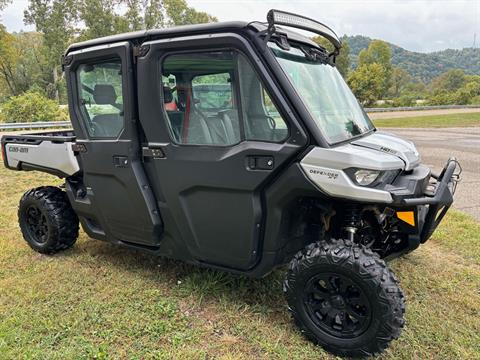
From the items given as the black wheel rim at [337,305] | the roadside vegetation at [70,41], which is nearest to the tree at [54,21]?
the roadside vegetation at [70,41]

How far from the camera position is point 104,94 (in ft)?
10.9

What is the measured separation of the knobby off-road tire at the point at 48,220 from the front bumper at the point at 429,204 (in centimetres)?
312

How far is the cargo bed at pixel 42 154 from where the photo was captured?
373 centimetres

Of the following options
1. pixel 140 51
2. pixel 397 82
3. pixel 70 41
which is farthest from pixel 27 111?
pixel 397 82

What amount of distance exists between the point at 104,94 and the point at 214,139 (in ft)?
3.69

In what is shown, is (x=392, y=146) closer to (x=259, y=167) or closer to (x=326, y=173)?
(x=326, y=173)

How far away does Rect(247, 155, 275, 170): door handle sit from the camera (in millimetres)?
2611

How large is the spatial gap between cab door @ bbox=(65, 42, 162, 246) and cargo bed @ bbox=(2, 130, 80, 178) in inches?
7.3

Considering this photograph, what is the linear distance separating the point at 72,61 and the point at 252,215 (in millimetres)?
2053

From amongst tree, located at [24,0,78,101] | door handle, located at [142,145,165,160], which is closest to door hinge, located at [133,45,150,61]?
door handle, located at [142,145,165,160]

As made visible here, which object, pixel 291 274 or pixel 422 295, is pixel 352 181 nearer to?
pixel 291 274

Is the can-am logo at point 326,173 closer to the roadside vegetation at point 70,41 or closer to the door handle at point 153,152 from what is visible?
the door handle at point 153,152

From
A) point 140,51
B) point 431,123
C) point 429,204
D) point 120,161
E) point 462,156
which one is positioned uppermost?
point 140,51

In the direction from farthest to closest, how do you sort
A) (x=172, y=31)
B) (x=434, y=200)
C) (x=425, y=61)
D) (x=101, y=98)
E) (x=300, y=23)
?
(x=425, y=61) → (x=101, y=98) → (x=172, y=31) → (x=300, y=23) → (x=434, y=200)
